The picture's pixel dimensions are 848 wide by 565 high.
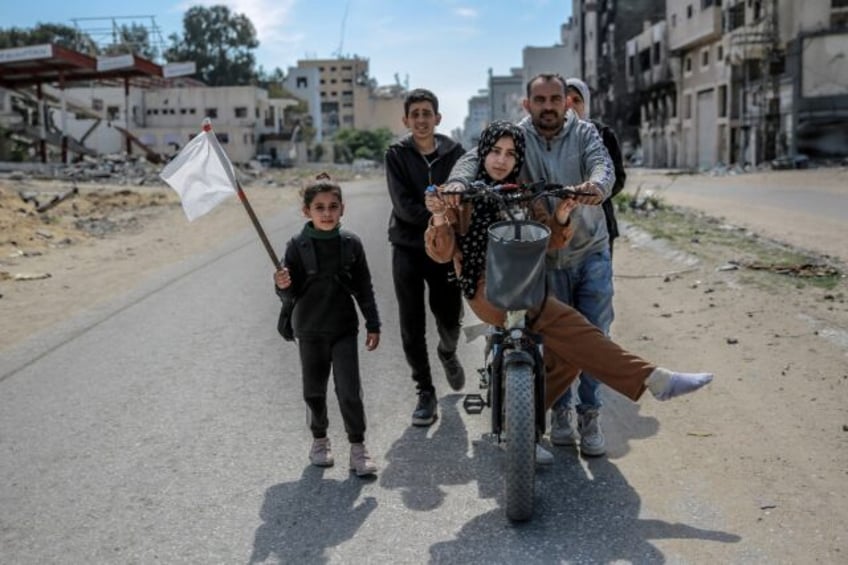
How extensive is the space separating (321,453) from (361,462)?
0.27 m

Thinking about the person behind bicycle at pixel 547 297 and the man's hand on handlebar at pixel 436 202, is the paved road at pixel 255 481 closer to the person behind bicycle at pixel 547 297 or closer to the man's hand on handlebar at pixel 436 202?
the person behind bicycle at pixel 547 297

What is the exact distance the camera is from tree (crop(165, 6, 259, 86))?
11012 centimetres

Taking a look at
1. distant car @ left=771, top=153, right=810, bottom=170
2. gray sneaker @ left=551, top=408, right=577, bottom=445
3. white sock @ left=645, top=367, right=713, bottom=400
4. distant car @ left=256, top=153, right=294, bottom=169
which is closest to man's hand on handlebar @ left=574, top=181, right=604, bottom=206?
white sock @ left=645, top=367, right=713, bottom=400

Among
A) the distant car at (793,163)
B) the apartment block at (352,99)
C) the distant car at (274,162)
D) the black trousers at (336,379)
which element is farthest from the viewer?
the apartment block at (352,99)

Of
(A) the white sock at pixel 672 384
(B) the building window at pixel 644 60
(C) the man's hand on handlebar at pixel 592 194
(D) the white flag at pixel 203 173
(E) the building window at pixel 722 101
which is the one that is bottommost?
(A) the white sock at pixel 672 384

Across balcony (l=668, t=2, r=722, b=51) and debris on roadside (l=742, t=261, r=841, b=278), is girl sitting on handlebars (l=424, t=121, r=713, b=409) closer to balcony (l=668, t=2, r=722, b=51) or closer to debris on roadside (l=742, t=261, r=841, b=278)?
debris on roadside (l=742, t=261, r=841, b=278)

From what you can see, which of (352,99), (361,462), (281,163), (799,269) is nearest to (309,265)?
(361,462)

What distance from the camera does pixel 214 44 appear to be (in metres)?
112

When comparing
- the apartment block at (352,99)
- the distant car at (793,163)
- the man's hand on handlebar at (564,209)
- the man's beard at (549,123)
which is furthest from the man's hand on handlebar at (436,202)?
the apartment block at (352,99)

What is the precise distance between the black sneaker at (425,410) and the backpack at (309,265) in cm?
108

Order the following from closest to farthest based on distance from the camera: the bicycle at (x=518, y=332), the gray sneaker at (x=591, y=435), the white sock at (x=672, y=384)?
the bicycle at (x=518, y=332) < the white sock at (x=672, y=384) < the gray sneaker at (x=591, y=435)

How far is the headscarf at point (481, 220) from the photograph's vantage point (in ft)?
14.6

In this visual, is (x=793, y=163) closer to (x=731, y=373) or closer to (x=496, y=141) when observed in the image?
(x=731, y=373)

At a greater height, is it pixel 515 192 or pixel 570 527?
pixel 515 192
